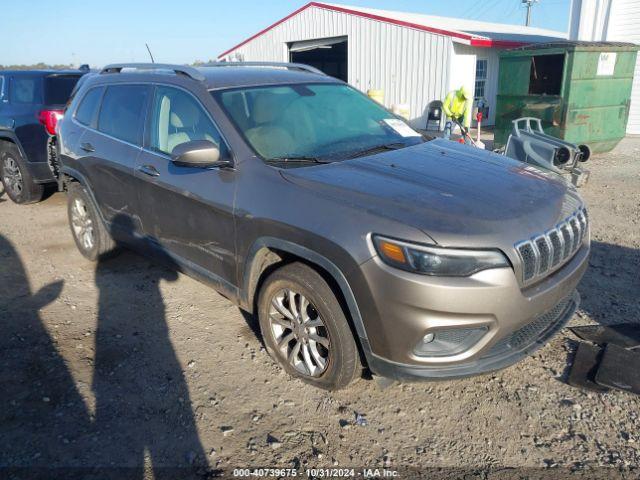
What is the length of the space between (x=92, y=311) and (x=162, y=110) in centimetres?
177

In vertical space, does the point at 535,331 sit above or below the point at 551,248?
below

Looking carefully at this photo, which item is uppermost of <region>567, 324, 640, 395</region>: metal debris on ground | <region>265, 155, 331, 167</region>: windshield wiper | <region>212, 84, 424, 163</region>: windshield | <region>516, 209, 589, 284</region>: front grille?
<region>212, 84, 424, 163</region>: windshield

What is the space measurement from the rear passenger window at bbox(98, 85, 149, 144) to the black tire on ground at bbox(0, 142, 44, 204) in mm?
3355

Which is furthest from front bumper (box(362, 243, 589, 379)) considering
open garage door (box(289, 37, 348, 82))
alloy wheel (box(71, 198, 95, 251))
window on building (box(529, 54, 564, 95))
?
open garage door (box(289, 37, 348, 82))

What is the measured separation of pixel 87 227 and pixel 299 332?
313 cm

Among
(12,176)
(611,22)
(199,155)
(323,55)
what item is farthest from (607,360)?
(323,55)

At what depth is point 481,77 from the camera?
666 inches

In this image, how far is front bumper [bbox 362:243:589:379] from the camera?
2.40m

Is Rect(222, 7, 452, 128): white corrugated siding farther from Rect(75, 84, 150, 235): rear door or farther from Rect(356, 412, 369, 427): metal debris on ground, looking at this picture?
Rect(356, 412, 369, 427): metal debris on ground

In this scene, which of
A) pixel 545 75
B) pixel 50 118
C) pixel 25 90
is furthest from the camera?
pixel 545 75

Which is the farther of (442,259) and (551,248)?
(551,248)

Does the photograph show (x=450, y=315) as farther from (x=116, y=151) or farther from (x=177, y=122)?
(x=116, y=151)

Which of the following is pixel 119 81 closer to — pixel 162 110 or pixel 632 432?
pixel 162 110

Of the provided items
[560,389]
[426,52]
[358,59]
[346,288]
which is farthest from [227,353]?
[358,59]
